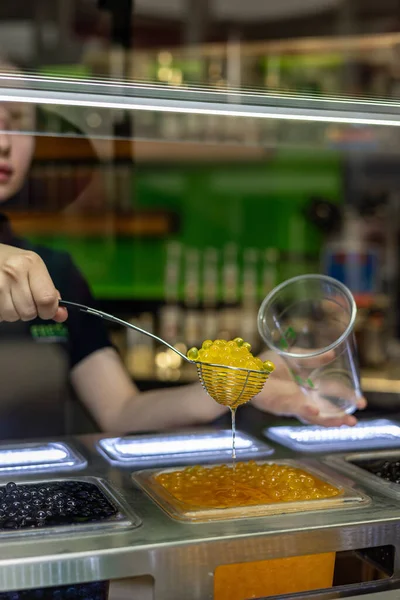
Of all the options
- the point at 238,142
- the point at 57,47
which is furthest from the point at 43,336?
the point at 57,47

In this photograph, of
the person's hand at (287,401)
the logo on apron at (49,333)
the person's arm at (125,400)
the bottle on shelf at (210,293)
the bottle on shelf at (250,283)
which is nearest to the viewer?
the person's hand at (287,401)

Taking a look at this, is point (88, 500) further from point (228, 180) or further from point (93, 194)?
point (228, 180)

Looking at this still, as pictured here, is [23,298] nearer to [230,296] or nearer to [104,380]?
[104,380]

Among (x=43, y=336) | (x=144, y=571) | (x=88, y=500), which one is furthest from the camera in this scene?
(x=43, y=336)

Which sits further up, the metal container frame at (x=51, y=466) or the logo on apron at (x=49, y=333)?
the metal container frame at (x=51, y=466)

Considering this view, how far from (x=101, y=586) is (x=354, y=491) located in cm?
45

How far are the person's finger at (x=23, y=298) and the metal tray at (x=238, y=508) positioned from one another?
1.18ft

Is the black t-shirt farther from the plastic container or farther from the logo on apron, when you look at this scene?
the plastic container

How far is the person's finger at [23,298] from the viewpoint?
1.21 meters

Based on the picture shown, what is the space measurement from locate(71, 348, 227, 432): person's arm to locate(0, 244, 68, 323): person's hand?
2.39 ft

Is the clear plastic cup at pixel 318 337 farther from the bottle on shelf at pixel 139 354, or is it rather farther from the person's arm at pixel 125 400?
the bottle on shelf at pixel 139 354

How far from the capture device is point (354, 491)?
1298 millimetres

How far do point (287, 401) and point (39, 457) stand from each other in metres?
Result: 0.51

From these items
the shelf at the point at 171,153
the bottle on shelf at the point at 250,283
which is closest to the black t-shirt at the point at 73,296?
the shelf at the point at 171,153
